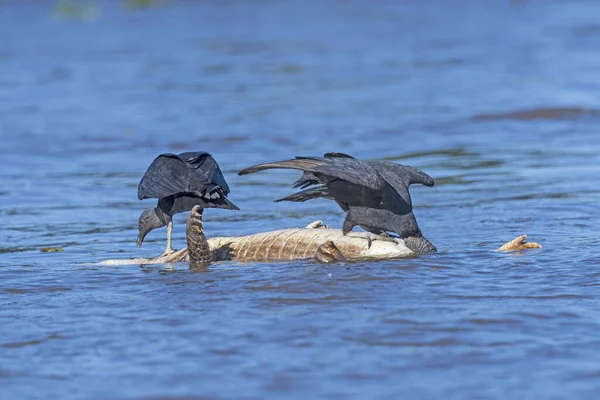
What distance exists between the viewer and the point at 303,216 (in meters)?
8.99

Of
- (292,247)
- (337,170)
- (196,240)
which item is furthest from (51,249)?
(337,170)

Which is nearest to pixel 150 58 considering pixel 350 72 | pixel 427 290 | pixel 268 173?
pixel 350 72

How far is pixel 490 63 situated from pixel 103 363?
1409cm

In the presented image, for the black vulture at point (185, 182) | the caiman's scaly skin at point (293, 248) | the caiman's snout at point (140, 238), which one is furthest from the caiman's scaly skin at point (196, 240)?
the caiman's snout at point (140, 238)

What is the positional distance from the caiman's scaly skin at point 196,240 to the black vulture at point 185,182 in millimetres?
112

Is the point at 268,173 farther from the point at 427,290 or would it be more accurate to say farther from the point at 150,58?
the point at 150,58

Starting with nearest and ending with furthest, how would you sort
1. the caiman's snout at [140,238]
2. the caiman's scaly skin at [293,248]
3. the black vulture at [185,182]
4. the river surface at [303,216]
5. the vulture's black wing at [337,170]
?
1. the river surface at [303,216]
2. the vulture's black wing at [337,170]
3. the black vulture at [185,182]
4. the caiman's scaly skin at [293,248]
5. the caiman's snout at [140,238]

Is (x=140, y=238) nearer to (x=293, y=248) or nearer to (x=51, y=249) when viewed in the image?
(x=51, y=249)

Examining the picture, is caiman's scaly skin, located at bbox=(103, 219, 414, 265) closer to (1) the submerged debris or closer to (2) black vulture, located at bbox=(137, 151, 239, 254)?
(2) black vulture, located at bbox=(137, 151, 239, 254)

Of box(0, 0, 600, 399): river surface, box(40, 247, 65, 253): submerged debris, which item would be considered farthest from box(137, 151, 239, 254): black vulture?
box(40, 247, 65, 253): submerged debris

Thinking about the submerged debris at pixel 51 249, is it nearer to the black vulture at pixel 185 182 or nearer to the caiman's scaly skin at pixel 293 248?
the caiman's scaly skin at pixel 293 248

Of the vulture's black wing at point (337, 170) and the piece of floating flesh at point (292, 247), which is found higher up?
the vulture's black wing at point (337, 170)

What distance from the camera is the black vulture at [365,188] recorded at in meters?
6.48

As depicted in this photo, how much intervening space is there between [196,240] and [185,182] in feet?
1.27
